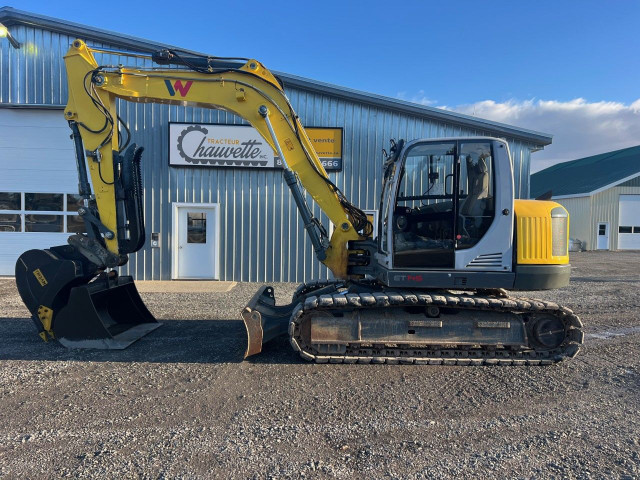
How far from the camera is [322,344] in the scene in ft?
15.8

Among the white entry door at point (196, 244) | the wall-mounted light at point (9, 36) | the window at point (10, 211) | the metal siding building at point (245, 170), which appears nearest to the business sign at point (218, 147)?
the metal siding building at point (245, 170)

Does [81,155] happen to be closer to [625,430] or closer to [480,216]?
[480,216]

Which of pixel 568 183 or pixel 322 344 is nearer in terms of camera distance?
pixel 322 344

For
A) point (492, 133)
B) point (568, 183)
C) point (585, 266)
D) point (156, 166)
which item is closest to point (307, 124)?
point (156, 166)

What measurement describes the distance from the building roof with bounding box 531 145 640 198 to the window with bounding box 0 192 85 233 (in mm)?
26643

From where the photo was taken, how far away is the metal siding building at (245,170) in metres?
10.9

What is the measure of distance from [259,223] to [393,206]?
679 cm

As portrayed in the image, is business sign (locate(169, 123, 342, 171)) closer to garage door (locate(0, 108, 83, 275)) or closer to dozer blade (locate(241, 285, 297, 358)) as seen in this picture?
garage door (locate(0, 108, 83, 275))

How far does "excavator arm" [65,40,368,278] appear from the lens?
17.8ft

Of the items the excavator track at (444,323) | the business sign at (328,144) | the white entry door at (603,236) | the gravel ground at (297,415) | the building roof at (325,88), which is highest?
the building roof at (325,88)

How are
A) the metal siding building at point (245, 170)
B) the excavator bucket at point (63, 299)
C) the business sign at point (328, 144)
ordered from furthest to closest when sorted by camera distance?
the business sign at point (328, 144) → the metal siding building at point (245, 170) → the excavator bucket at point (63, 299)

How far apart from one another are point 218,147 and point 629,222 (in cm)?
2774

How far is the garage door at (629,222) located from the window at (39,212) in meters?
30.4

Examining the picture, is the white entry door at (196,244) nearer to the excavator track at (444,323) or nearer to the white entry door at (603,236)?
the excavator track at (444,323)
